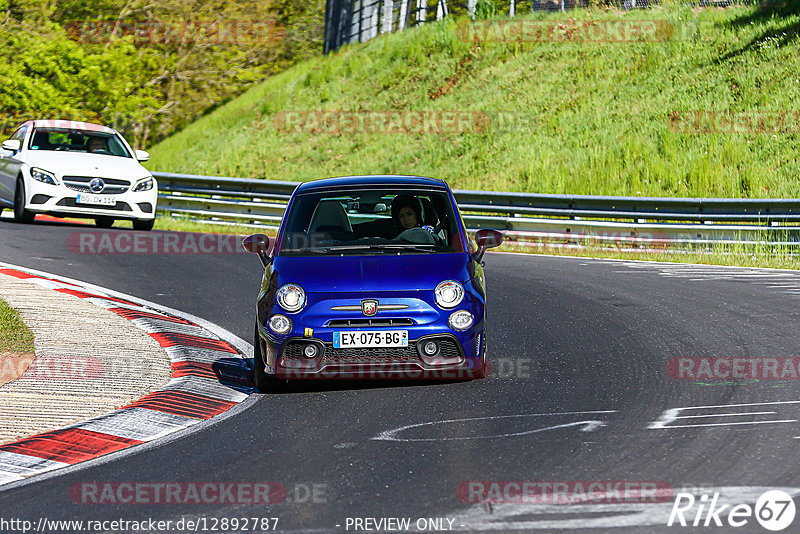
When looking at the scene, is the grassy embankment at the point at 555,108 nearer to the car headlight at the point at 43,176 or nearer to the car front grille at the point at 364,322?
the car headlight at the point at 43,176

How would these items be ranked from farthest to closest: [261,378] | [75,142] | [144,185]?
1. [75,142]
2. [144,185]
3. [261,378]

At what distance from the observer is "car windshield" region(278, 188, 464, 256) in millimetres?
8375

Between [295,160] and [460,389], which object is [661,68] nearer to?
[295,160]

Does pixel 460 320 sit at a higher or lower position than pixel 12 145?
lower

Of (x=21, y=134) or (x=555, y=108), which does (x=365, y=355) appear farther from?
(x=555, y=108)

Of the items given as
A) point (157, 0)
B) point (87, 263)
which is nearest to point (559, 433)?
point (87, 263)

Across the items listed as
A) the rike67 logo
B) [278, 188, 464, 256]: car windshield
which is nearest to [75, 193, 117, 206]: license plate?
[278, 188, 464, 256]: car windshield

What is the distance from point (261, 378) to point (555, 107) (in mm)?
24604

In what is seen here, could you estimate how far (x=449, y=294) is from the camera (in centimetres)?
769

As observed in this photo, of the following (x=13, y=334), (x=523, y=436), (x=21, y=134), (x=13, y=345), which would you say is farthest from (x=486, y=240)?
(x=21, y=134)

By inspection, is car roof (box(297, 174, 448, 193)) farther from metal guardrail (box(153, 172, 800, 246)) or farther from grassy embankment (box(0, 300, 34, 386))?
metal guardrail (box(153, 172, 800, 246))

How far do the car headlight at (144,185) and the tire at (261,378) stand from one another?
11034mm

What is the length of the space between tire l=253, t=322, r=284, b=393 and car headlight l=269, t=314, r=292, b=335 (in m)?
0.20

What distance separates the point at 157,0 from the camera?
42.8m
